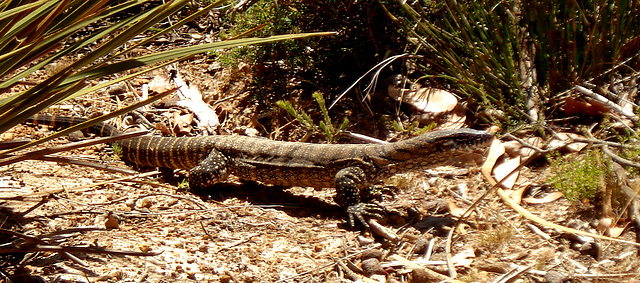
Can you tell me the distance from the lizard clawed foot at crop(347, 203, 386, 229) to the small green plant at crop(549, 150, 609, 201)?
1392 mm

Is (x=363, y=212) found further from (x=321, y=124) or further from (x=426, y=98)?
(x=426, y=98)

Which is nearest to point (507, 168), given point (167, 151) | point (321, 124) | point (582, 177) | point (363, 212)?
point (582, 177)

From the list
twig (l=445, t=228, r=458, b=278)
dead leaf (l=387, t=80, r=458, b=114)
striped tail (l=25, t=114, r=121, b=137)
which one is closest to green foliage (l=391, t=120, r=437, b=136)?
dead leaf (l=387, t=80, r=458, b=114)

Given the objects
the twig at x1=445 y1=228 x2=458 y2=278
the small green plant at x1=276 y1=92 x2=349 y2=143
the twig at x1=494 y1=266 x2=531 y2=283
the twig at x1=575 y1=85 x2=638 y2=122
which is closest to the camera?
the twig at x1=494 y1=266 x2=531 y2=283

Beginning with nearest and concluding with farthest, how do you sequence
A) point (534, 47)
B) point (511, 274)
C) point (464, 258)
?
point (511, 274) → point (464, 258) → point (534, 47)

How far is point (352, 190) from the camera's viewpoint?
16.5 feet

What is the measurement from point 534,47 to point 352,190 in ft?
7.68

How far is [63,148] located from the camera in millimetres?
2650

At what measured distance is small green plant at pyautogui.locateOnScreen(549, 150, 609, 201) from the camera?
13.2 ft

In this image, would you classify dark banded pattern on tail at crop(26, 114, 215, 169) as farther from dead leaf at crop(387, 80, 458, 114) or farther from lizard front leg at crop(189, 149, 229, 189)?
dead leaf at crop(387, 80, 458, 114)

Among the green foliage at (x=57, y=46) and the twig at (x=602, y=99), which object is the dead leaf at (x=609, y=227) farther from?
the green foliage at (x=57, y=46)

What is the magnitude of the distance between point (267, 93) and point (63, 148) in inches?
166

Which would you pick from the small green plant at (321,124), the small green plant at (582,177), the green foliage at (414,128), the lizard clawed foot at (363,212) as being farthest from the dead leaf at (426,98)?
the small green plant at (582,177)

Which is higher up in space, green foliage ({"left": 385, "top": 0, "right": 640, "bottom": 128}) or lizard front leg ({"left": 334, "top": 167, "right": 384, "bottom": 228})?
green foliage ({"left": 385, "top": 0, "right": 640, "bottom": 128})
